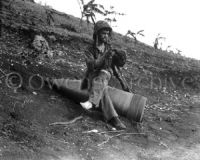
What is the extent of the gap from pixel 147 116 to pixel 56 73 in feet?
6.19

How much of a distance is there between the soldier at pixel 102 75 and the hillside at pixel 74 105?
0.20m

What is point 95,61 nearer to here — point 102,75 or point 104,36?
point 102,75

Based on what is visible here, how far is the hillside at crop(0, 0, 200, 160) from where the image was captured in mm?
4176

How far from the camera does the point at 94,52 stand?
557 cm

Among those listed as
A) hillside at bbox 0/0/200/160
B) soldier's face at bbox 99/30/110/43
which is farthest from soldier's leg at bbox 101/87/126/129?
soldier's face at bbox 99/30/110/43

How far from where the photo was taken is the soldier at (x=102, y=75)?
516 centimetres

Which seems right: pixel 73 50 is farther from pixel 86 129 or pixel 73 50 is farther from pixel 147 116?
pixel 86 129

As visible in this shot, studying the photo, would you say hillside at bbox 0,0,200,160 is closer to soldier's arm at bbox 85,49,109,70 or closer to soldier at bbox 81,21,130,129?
soldier at bbox 81,21,130,129

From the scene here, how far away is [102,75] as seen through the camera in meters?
5.20

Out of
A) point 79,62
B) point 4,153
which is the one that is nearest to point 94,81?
point 4,153

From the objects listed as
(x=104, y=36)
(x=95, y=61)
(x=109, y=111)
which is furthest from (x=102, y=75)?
(x=104, y=36)

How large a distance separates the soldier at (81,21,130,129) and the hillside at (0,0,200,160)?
0.67ft

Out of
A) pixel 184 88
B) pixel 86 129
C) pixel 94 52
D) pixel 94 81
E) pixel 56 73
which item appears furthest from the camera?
pixel 184 88

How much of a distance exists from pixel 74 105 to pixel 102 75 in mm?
736
